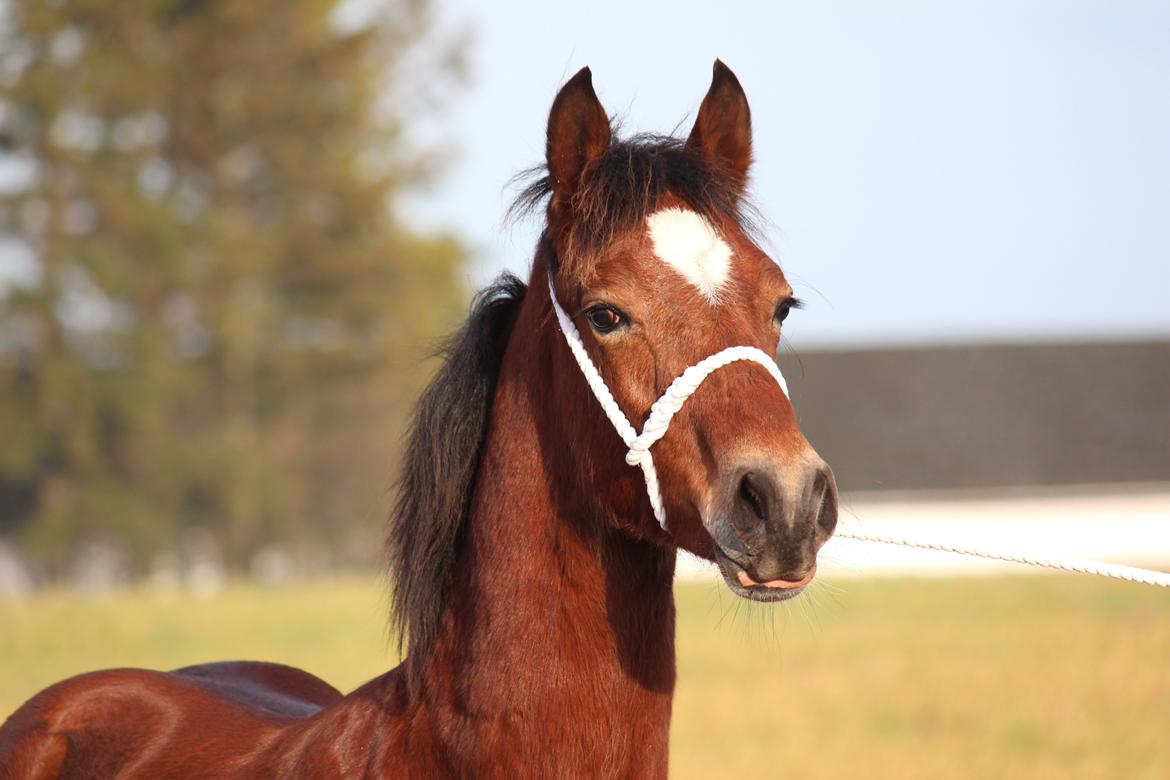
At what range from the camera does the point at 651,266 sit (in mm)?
3164

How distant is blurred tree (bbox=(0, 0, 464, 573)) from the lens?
32.3 meters

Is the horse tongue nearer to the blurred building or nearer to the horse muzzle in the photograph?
the horse muzzle

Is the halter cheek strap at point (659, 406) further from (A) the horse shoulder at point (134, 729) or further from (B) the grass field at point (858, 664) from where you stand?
(A) the horse shoulder at point (134, 729)

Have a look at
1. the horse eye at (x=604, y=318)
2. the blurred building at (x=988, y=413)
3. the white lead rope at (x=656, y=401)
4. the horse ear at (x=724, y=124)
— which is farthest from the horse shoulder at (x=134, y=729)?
the blurred building at (x=988, y=413)

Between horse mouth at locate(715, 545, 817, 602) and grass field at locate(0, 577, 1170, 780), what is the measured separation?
0.69 metres

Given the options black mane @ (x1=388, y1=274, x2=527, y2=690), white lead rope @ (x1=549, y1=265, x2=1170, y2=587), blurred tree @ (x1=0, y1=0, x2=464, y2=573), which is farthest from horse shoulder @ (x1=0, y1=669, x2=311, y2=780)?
blurred tree @ (x1=0, y1=0, x2=464, y2=573)

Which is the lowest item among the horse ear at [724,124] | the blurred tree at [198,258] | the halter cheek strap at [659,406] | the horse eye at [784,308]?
the halter cheek strap at [659,406]

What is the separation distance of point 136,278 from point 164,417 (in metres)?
3.55

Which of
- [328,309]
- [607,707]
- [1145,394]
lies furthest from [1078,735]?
[1145,394]

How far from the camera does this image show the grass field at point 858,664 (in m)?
9.70

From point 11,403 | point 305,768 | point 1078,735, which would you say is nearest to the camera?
point 305,768

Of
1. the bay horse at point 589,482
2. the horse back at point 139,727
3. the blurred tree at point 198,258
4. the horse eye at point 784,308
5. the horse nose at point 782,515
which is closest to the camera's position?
the horse nose at point 782,515

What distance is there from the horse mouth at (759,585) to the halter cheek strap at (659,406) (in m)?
0.25

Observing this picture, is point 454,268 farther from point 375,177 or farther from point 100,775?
point 100,775
